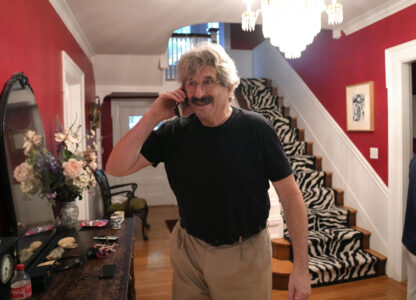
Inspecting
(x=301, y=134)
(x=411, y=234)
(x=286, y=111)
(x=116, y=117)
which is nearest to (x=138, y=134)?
(x=411, y=234)

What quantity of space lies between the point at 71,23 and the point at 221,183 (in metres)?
2.68

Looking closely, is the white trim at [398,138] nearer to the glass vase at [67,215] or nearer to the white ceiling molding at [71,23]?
the glass vase at [67,215]

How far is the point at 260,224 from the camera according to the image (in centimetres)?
124

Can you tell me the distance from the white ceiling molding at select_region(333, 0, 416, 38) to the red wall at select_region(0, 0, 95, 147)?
2851 millimetres

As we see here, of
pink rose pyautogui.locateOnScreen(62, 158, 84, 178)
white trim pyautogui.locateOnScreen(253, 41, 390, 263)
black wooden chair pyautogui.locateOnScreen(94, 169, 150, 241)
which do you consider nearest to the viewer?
pink rose pyautogui.locateOnScreen(62, 158, 84, 178)

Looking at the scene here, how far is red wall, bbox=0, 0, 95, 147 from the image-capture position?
1.65 metres

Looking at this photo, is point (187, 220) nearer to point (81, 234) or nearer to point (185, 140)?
point (185, 140)

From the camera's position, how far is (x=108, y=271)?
4.82 feet

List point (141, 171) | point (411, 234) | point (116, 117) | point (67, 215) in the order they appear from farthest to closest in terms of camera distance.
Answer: point (141, 171) < point (116, 117) < point (67, 215) < point (411, 234)

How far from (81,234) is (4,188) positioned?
707 millimetres

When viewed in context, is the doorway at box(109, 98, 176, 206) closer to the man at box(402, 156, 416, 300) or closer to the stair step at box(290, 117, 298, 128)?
the stair step at box(290, 117, 298, 128)

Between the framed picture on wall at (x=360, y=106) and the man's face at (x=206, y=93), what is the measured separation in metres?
2.72

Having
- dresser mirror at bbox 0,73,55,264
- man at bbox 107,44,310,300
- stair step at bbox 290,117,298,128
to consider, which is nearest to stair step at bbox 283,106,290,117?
stair step at bbox 290,117,298,128

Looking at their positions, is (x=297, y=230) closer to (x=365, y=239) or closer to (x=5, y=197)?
(x=5, y=197)
